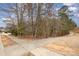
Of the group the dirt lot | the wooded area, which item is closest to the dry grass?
the wooded area

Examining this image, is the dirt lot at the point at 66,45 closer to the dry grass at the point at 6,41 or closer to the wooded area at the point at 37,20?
the wooded area at the point at 37,20

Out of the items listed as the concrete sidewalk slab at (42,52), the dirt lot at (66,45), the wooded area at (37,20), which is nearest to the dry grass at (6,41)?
the wooded area at (37,20)

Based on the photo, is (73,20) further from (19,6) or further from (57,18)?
(19,6)

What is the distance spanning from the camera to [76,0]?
187cm

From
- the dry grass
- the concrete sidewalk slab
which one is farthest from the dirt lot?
the dry grass

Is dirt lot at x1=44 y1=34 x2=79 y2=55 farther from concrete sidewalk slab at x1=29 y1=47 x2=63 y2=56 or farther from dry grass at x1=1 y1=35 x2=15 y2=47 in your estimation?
dry grass at x1=1 y1=35 x2=15 y2=47

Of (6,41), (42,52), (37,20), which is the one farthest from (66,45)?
(6,41)

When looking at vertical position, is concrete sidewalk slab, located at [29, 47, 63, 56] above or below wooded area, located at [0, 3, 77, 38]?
below

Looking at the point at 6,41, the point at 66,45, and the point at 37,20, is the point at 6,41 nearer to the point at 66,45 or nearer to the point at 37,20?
the point at 37,20

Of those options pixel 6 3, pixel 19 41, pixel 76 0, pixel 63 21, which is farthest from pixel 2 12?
pixel 76 0

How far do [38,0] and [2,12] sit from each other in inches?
13.3

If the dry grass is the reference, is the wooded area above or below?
above

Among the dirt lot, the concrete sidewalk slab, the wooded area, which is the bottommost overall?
the concrete sidewalk slab

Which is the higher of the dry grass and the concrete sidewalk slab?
the dry grass
